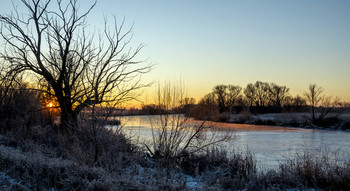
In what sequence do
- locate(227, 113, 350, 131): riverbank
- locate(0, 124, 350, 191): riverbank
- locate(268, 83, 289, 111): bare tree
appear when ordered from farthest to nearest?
locate(268, 83, 289, 111): bare tree
locate(227, 113, 350, 131): riverbank
locate(0, 124, 350, 191): riverbank

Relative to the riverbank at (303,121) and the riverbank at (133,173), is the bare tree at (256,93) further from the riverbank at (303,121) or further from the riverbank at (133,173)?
the riverbank at (133,173)

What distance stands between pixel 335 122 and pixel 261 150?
64.8 ft

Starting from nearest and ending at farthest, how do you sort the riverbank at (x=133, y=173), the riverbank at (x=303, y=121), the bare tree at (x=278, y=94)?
the riverbank at (x=133, y=173) < the riverbank at (x=303, y=121) < the bare tree at (x=278, y=94)

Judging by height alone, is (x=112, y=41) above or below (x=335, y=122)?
above

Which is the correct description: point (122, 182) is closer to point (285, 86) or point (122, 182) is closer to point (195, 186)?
point (195, 186)

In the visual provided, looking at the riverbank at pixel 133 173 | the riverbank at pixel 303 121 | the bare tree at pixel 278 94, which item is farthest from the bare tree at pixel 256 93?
the riverbank at pixel 133 173

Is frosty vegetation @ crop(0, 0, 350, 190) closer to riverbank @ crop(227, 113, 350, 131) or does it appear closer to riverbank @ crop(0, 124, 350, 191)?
riverbank @ crop(0, 124, 350, 191)

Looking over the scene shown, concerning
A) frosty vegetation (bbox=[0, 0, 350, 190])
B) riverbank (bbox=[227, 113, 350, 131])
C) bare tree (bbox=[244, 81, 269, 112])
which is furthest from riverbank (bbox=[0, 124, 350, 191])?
bare tree (bbox=[244, 81, 269, 112])

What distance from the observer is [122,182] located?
5504 millimetres

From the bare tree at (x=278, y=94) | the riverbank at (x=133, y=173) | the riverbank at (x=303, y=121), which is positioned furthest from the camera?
the bare tree at (x=278, y=94)

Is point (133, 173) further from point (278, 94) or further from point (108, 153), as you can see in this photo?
point (278, 94)

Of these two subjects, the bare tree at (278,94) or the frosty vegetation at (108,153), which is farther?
the bare tree at (278,94)

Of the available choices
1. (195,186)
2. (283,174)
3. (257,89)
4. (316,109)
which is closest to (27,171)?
(195,186)

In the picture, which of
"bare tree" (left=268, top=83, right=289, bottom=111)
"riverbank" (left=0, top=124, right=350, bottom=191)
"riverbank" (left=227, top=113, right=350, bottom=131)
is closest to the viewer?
"riverbank" (left=0, top=124, right=350, bottom=191)
